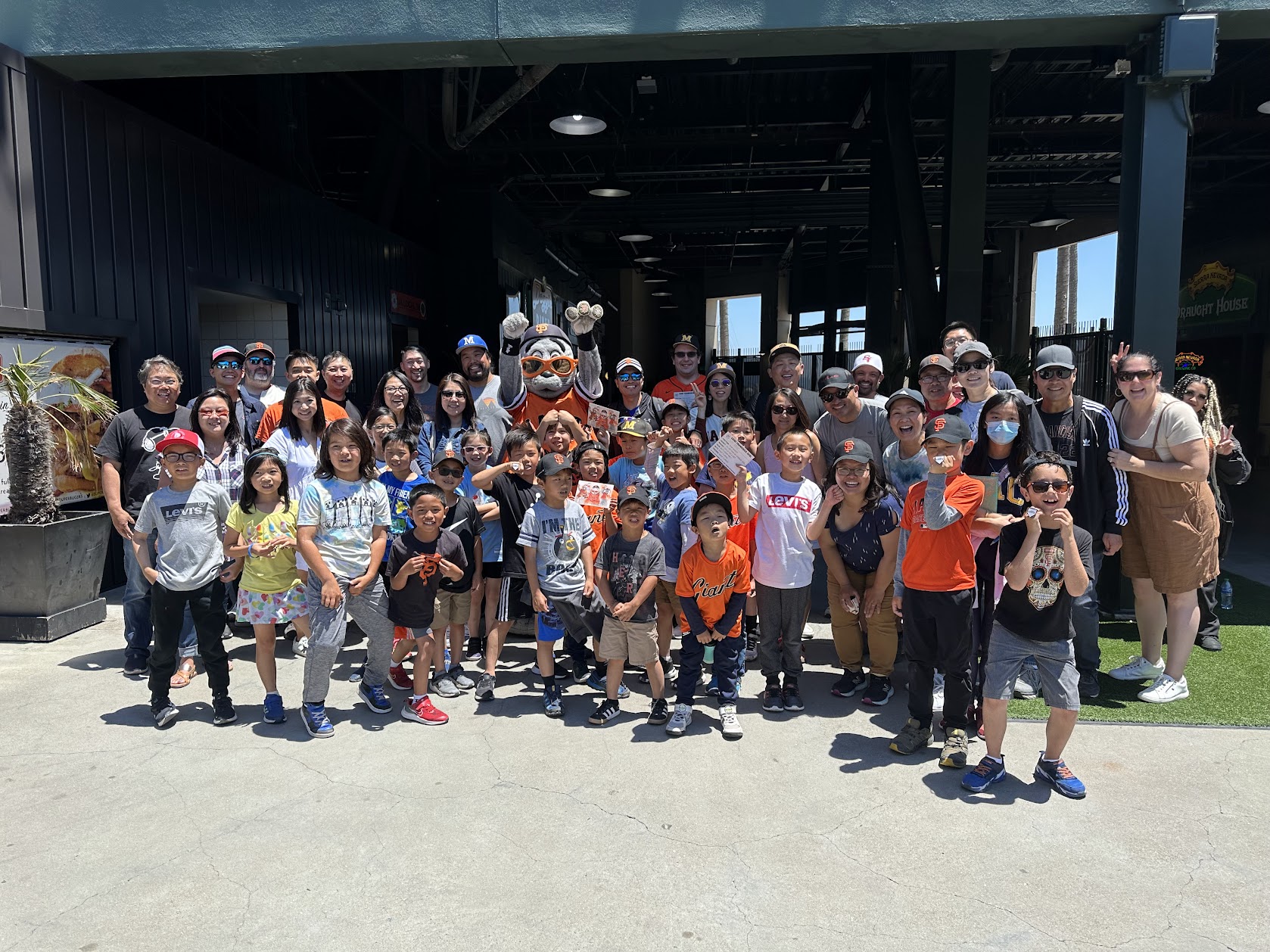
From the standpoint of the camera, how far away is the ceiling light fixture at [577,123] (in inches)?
365

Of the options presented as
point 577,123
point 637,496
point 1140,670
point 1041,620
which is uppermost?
point 577,123

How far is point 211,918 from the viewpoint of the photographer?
109 inches

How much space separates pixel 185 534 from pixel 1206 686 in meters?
5.86

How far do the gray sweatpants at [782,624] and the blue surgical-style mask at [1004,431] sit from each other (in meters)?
1.27

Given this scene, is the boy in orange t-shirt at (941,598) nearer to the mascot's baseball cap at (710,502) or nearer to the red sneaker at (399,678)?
the mascot's baseball cap at (710,502)

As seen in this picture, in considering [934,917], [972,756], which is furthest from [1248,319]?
[934,917]

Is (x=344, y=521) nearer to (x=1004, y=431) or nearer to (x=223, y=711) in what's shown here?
(x=223, y=711)

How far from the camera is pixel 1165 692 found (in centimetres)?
463

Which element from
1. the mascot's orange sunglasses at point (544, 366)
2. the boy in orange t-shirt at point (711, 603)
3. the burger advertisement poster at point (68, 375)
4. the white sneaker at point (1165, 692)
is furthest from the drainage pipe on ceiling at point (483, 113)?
the white sneaker at point (1165, 692)

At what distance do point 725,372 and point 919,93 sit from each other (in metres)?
8.60

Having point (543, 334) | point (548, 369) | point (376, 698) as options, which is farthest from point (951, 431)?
point (376, 698)

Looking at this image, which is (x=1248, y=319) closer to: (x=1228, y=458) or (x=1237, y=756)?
(x=1228, y=458)

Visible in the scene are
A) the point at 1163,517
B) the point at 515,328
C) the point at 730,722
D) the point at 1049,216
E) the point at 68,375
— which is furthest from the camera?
the point at 1049,216

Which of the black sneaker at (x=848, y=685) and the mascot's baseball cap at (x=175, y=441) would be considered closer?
the mascot's baseball cap at (x=175, y=441)
